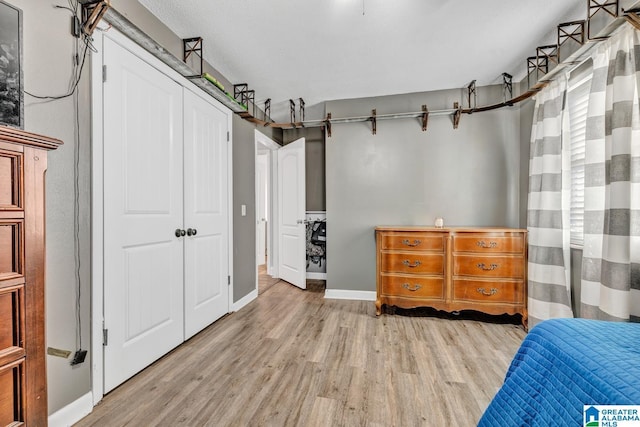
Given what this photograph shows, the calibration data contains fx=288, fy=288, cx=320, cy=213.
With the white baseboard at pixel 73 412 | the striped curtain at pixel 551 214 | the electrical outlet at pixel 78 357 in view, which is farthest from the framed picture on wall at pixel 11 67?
the striped curtain at pixel 551 214

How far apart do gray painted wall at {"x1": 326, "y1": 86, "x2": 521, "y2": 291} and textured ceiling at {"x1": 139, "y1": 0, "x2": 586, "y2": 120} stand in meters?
0.41

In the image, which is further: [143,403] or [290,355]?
[290,355]

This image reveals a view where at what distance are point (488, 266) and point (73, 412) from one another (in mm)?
3195

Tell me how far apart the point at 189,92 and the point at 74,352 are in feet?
6.52

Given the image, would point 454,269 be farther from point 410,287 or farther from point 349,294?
point 349,294

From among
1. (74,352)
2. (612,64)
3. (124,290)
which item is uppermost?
(612,64)

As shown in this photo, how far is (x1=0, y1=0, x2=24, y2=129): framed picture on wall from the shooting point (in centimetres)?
118

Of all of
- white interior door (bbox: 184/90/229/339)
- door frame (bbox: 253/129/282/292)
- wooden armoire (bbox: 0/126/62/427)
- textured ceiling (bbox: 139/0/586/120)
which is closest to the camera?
wooden armoire (bbox: 0/126/62/427)

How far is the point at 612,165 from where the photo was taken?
1.68 m

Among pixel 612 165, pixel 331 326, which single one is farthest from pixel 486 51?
pixel 331 326

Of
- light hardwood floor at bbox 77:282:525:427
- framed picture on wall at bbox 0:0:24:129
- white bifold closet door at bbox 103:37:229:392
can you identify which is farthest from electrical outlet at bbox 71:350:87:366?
framed picture on wall at bbox 0:0:24:129

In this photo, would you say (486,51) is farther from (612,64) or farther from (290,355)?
(290,355)

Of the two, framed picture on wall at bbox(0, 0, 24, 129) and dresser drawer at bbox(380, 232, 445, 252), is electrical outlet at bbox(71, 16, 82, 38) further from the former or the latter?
dresser drawer at bbox(380, 232, 445, 252)

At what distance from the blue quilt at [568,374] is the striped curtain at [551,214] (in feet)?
5.29
